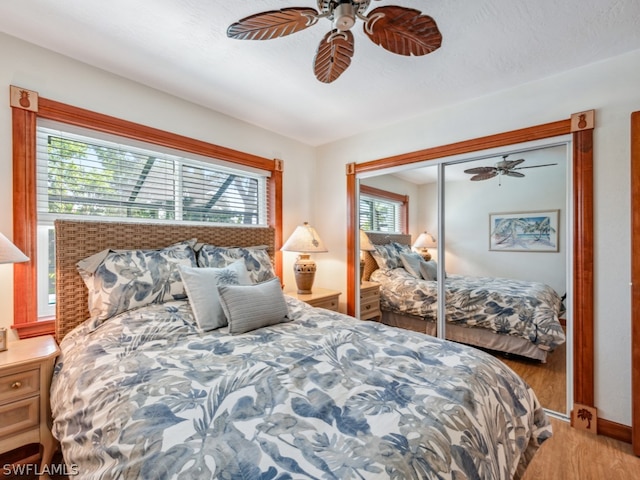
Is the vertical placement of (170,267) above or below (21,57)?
below

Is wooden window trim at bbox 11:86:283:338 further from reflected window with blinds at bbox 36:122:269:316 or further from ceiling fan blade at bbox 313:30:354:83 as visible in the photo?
ceiling fan blade at bbox 313:30:354:83

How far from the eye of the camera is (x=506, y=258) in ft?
8.06

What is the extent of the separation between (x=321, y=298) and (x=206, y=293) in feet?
4.43

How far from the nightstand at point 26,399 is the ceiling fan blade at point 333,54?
6.51 feet

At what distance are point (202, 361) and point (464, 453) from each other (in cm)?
102

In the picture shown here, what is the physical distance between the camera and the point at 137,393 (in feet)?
3.36

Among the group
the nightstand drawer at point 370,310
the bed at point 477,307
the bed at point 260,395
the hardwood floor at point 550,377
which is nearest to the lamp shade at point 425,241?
the bed at point 477,307

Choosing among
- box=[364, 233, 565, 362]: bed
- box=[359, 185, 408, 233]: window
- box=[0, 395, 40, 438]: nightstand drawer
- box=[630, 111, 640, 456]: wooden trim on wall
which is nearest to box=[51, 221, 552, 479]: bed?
box=[0, 395, 40, 438]: nightstand drawer

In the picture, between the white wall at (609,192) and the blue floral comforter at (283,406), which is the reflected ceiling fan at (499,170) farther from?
the blue floral comforter at (283,406)

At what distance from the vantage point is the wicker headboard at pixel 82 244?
1814mm

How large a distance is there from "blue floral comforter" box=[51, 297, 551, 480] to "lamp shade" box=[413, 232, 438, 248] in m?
1.31

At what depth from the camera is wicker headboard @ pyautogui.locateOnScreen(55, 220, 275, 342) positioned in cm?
181

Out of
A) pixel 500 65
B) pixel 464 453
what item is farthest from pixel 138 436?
pixel 500 65

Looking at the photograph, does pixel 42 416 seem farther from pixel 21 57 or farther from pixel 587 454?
pixel 587 454
